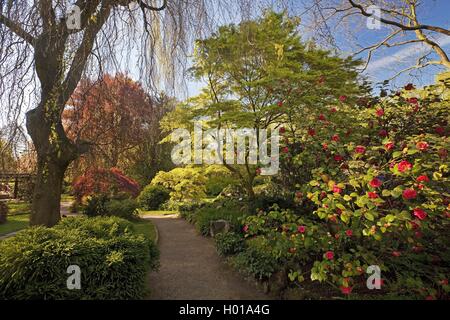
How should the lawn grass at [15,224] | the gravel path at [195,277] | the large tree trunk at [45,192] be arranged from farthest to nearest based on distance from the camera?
the lawn grass at [15,224] → the large tree trunk at [45,192] → the gravel path at [195,277]

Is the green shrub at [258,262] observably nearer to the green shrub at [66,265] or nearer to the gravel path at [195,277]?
the gravel path at [195,277]

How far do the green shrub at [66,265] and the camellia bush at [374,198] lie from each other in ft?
6.10

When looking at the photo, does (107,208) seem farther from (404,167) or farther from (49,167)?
(404,167)

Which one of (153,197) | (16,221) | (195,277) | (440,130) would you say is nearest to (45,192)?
(195,277)

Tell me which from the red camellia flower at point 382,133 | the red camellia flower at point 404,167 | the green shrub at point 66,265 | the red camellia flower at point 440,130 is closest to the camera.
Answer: the red camellia flower at point 404,167

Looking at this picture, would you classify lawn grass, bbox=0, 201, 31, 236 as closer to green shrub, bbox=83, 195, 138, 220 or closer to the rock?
green shrub, bbox=83, 195, 138, 220

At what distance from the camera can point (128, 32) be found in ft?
9.96

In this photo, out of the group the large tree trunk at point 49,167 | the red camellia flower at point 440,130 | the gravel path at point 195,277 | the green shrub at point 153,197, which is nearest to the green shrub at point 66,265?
the gravel path at point 195,277

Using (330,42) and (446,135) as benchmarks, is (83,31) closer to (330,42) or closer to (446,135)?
(330,42)

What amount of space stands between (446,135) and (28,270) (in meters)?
5.25

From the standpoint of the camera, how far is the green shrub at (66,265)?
2.69 meters

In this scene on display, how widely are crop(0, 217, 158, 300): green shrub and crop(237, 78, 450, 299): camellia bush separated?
6.10ft

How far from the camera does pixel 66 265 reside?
2.83 metres

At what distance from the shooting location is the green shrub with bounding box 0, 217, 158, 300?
2.69 m
